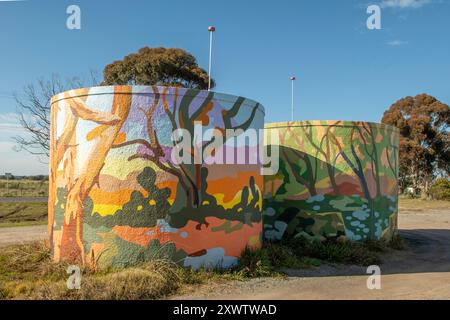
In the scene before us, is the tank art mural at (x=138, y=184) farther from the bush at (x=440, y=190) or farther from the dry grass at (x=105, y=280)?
the bush at (x=440, y=190)

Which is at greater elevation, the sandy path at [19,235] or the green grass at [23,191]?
the sandy path at [19,235]

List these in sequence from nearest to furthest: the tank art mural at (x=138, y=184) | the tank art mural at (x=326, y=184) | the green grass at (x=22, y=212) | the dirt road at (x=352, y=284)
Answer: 1. the dirt road at (x=352, y=284)
2. the tank art mural at (x=138, y=184)
3. the tank art mural at (x=326, y=184)
4. the green grass at (x=22, y=212)

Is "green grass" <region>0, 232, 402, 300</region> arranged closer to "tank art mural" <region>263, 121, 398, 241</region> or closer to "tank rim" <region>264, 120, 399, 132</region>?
"tank art mural" <region>263, 121, 398, 241</region>

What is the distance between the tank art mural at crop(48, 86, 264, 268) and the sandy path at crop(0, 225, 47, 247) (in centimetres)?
383

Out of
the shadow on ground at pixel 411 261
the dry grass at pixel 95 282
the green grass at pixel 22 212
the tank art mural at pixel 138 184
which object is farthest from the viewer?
the green grass at pixel 22 212

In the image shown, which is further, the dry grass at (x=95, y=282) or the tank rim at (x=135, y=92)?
the tank rim at (x=135, y=92)

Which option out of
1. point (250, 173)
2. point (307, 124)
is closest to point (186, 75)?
point (307, 124)

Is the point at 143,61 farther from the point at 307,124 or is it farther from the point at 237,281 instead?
the point at 237,281

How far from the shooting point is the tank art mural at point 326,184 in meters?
11.0

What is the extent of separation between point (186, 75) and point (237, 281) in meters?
19.7

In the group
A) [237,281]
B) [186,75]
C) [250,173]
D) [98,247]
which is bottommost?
[237,281]

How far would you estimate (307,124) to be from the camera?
1141 cm

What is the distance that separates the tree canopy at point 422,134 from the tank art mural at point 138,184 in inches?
1195

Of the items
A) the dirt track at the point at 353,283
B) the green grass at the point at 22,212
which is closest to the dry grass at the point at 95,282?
the dirt track at the point at 353,283
